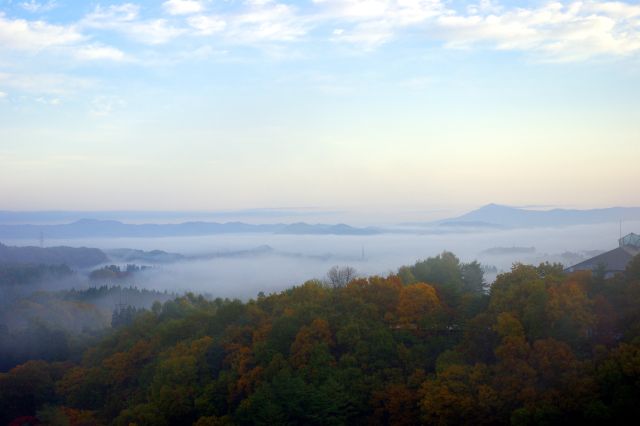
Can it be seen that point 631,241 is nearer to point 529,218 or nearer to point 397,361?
point 397,361

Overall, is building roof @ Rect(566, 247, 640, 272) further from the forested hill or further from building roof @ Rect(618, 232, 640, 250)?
the forested hill

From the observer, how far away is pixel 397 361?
1245 inches

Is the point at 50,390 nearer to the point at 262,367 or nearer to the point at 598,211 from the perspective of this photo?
the point at 262,367

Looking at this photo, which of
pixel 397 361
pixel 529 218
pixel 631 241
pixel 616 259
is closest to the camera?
pixel 397 361

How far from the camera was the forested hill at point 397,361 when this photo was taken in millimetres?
25344

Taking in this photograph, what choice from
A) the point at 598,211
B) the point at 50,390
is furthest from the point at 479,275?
the point at 598,211

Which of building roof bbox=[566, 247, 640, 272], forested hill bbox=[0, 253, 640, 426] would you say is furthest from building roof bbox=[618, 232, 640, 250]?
forested hill bbox=[0, 253, 640, 426]

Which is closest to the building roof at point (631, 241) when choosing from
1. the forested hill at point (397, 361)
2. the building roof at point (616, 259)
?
the building roof at point (616, 259)

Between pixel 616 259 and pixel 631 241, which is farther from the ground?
pixel 631 241

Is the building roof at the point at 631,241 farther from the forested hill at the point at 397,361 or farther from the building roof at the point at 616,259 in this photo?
the forested hill at the point at 397,361

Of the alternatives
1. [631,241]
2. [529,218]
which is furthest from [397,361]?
[529,218]

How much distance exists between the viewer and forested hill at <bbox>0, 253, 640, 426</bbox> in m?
25.3

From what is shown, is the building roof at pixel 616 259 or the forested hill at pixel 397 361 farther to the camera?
the building roof at pixel 616 259

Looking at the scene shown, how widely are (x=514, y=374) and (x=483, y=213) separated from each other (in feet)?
576
